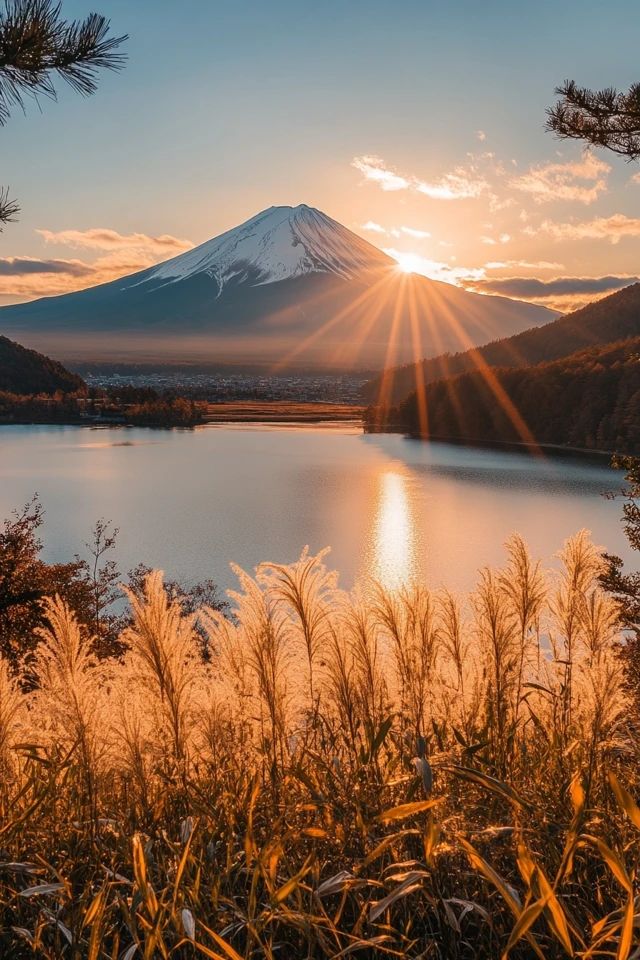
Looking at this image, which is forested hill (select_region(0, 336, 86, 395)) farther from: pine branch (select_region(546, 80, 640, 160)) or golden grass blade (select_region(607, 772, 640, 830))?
golden grass blade (select_region(607, 772, 640, 830))

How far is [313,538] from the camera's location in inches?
1363

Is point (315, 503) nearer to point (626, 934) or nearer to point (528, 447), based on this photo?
point (528, 447)

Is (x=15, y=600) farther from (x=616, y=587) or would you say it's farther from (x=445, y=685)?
(x=445, y=685)

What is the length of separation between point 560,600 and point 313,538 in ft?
105

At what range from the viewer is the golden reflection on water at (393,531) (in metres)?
29.6

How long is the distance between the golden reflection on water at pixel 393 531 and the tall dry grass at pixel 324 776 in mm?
19806

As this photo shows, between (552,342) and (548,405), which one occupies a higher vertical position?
(552,342)

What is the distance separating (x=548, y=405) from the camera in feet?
251

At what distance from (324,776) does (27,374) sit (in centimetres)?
11517

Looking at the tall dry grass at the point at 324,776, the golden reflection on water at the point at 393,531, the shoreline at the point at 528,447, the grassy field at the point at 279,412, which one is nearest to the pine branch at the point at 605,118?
the tall dry grass at the point at 324,776

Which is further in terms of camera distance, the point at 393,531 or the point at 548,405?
the point at 548,405

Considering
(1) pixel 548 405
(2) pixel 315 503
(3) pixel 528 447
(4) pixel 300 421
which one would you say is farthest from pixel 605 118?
(4) pixel 300 421

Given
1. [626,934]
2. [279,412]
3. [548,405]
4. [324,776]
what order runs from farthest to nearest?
1. [279,412]
2. [548,405]
3. [324,776]
4. [626,934]

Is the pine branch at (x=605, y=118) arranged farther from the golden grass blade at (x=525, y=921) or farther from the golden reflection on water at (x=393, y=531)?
the golden reflection on water at (x=393, y=531)
